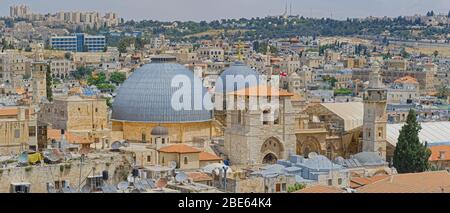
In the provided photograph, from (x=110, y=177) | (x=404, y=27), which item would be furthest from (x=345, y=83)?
(x=404, y=27)

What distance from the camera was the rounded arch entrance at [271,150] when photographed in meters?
14.4

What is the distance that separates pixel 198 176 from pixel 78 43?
55.2 metres

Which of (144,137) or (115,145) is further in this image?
(144,137)

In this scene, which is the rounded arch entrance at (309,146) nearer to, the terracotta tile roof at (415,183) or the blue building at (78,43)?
the terracotta tile roof at (415,183)

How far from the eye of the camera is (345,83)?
42625mm

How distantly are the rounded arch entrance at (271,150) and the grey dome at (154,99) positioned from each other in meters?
1.41

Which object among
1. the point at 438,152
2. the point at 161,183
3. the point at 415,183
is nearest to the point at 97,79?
the point at 438,152

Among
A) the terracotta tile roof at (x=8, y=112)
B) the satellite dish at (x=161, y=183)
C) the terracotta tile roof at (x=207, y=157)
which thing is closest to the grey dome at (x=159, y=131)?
the terracotta tile roof at (x=207, y=157)

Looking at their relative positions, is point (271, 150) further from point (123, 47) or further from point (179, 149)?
point (123, 47)

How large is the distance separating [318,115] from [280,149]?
292 cm

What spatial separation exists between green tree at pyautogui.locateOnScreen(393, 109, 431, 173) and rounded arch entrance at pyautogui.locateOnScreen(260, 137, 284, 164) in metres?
1.87

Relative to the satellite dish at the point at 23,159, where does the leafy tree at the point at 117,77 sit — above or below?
below

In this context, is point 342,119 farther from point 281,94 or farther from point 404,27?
point 404,27

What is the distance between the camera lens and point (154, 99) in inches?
596
